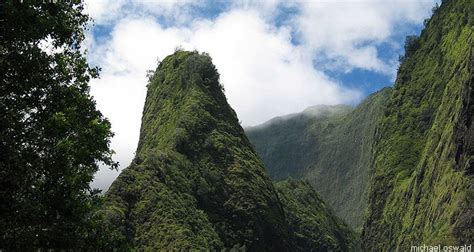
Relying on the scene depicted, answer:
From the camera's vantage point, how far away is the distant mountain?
9744cm

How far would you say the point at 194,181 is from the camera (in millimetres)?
114500

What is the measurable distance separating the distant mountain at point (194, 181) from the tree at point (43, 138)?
57863 millimetres

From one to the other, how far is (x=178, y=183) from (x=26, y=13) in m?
91.4

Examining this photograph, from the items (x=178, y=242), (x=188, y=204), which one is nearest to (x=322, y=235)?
(x=188, y=204)

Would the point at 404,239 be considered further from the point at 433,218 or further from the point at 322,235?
the point at 322,235

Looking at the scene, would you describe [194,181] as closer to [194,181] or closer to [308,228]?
[194,181]

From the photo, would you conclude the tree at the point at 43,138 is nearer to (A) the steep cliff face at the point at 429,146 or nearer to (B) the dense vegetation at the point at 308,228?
(A) the steep cliff face at the point at 429,146

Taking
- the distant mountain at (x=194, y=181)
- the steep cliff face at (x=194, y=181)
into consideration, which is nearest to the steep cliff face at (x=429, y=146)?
the distant mountain at (x=194, y=181)

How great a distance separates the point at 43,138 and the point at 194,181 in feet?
308

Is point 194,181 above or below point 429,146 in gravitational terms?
below

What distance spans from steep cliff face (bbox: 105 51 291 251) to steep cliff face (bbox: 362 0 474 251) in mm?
29119

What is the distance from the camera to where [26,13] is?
20219 millimetres

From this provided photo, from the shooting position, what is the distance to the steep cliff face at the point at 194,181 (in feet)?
320

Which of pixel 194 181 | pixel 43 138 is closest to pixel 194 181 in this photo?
pixel 194 181
